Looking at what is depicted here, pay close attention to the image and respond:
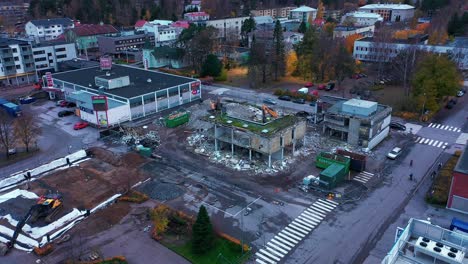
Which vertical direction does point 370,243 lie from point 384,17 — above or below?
below

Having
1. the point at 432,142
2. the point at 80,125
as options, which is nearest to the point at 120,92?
the point at 80,125

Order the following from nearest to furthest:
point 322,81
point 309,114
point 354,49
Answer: point 309,114 < point 322,81 < point 354,49

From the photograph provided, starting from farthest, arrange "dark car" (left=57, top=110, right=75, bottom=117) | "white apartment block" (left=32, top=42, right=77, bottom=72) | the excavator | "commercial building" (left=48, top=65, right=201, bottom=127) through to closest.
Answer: "white apartment block" (left=32, top=42, right=77, bottom=72), "dark car" (left=57, top=110, right=75, bottom=117), "commercial building" (left=48, top=65, right=201, bottom=127), the excavator

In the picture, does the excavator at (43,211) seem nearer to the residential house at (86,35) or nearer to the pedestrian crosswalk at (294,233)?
the pedestrian crosswalk at (294,233)

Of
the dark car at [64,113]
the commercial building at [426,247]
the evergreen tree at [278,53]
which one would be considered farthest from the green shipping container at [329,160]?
the dark car at [64,113]

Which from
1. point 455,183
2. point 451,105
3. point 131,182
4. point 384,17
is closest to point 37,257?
point 131,182

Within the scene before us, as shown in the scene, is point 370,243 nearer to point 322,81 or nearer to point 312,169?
point 312,169

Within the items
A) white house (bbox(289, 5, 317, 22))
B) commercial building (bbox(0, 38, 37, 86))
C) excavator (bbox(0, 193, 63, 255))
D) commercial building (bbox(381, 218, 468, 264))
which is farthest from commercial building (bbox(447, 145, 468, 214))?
white house (bbox(289, 5, 317, 22))

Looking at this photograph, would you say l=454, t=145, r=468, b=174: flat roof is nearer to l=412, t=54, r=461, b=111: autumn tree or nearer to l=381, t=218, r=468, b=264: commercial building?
l=381, t=218, r=468, b=264: commercial building
